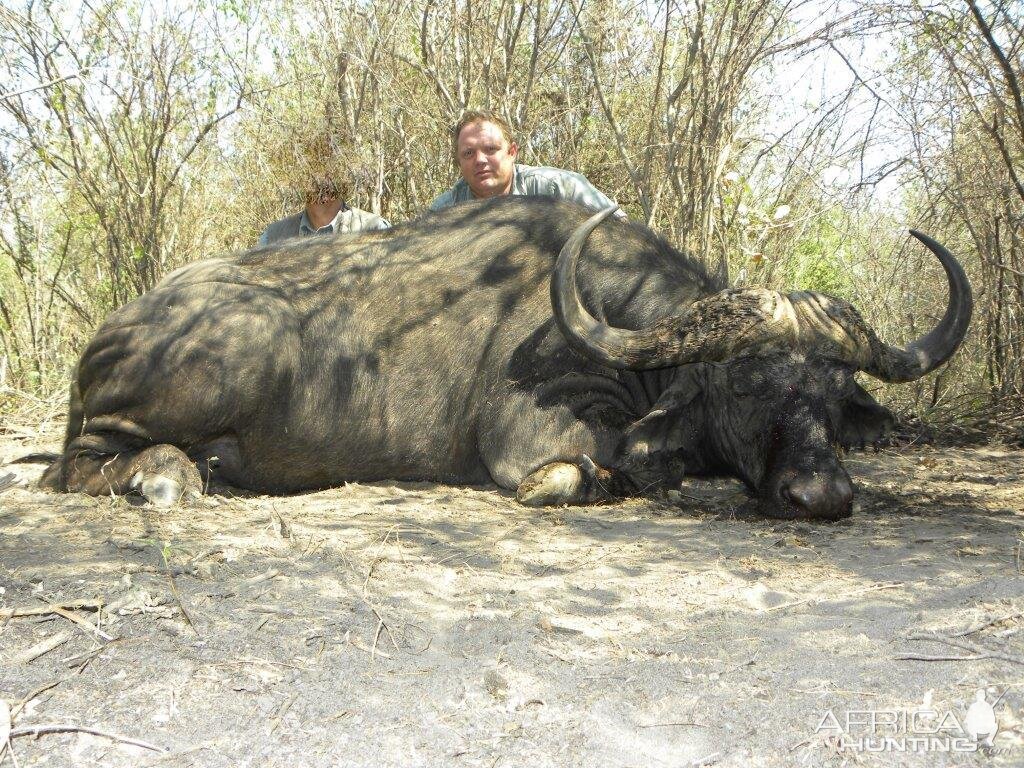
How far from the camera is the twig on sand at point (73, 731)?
2.38 metres

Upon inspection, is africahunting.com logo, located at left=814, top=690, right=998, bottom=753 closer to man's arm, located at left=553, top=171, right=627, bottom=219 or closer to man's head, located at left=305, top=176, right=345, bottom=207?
man's arm, located at left=553, top=171, right=627, bottom=219

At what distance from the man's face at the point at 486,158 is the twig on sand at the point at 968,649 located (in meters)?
4.98

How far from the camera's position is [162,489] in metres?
4.77

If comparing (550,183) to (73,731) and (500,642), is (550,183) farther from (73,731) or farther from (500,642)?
(73,731)

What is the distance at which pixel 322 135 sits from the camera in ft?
30.1

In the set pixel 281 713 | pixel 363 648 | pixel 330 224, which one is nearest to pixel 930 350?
pixel 363 648

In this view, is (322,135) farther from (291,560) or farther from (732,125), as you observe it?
(291,560)

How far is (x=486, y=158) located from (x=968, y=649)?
17.3 feet

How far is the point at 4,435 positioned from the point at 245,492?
2824 mm

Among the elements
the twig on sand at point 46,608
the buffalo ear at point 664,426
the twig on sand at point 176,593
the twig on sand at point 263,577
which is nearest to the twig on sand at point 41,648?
the twig on sand at point 46,608

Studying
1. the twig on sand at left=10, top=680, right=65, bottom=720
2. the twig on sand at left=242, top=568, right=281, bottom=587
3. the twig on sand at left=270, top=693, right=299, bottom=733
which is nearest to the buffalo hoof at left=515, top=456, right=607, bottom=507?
the twig on sand at left=242, top=568, right=281, bottom=587

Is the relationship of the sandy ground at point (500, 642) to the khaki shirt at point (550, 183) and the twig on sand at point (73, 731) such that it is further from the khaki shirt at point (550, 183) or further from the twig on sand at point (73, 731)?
the khaki shirt at point (550, 183)

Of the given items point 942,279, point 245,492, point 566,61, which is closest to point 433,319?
point 245,492

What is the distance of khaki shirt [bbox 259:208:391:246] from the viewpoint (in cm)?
783
